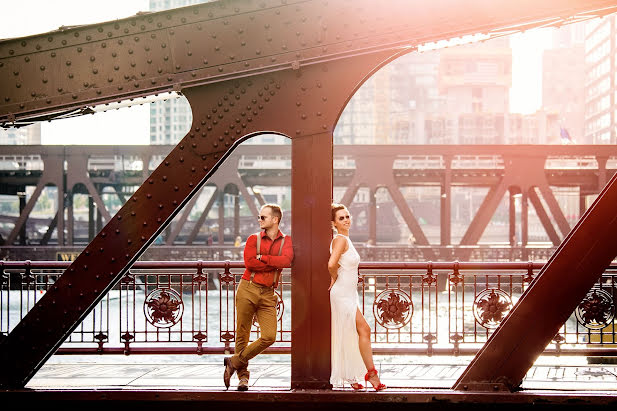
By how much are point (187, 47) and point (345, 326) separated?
2700 millimetres

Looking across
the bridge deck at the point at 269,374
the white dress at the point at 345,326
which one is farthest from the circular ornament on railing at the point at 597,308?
the white dress at the point at 345,326

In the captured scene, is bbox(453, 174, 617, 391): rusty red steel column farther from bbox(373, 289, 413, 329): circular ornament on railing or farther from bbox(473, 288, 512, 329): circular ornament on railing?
bbox(473, 288, 512, 329): circular ornament on railing

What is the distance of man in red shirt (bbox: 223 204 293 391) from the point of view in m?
5.39

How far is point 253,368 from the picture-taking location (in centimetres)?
752

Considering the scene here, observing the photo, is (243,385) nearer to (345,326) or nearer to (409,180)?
(345,326)

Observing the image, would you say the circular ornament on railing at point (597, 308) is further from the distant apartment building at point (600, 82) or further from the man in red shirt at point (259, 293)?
the distant apartment building at point (600, 82)

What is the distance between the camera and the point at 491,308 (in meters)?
8.52

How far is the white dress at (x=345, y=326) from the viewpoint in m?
A: 5.25

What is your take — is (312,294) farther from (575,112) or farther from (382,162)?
(575,112)

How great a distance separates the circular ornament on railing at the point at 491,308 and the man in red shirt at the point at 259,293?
4037 mm

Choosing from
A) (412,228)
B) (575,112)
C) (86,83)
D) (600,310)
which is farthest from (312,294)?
(575,112)

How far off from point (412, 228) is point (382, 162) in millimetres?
3253

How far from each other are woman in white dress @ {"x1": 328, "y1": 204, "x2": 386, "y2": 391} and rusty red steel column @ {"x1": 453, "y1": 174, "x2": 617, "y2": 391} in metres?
1.05

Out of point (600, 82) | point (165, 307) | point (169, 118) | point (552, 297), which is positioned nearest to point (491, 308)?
point (552, 297)
